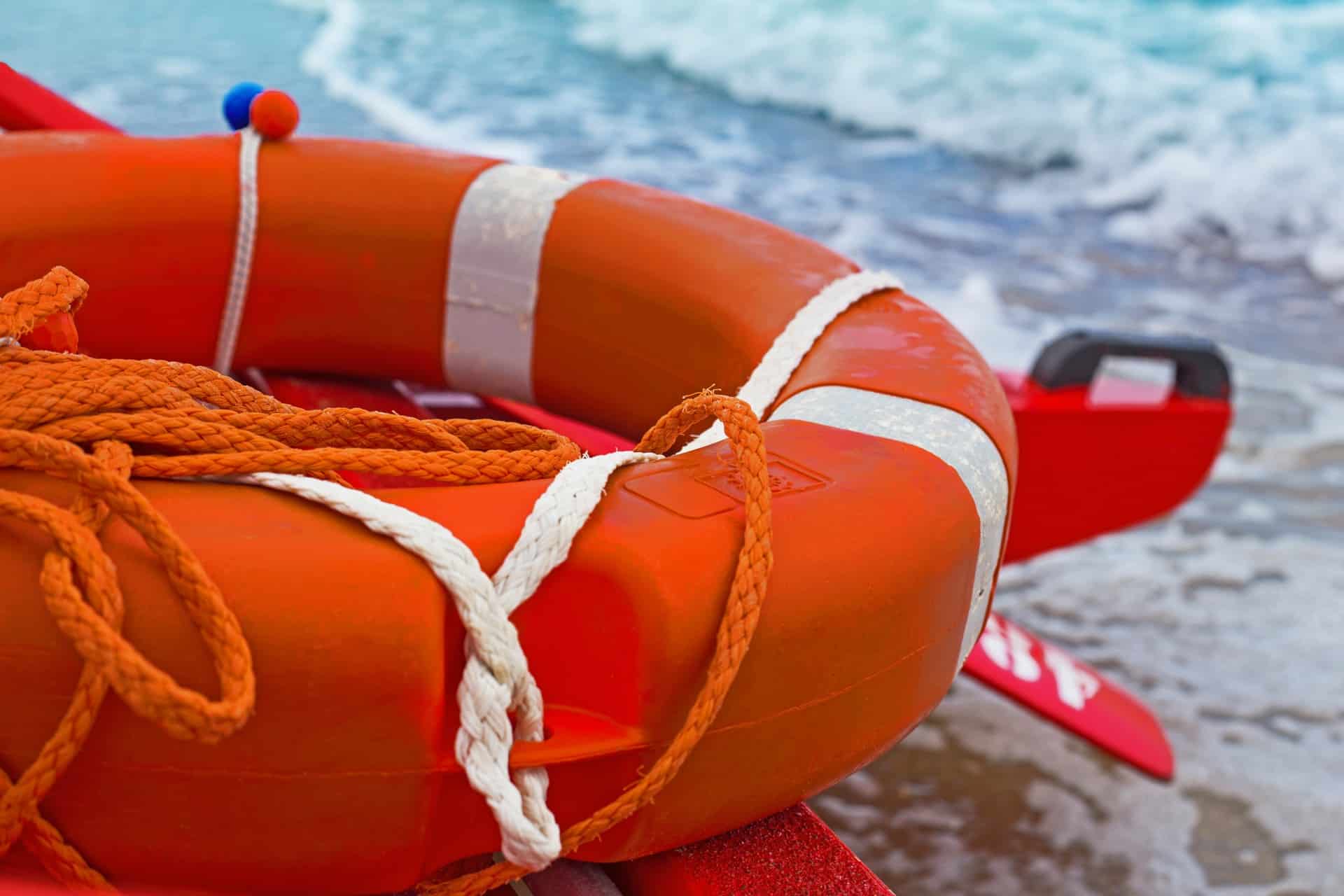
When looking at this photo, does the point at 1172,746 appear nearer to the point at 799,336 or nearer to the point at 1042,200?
the point at 799,336

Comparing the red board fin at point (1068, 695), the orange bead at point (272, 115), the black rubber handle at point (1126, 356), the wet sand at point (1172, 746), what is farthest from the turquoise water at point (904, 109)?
the orange bead at point (272, 115)

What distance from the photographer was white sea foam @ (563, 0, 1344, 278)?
14.0ft

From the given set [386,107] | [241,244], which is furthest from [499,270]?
[386,107]

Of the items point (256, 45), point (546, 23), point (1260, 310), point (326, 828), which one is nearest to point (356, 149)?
point (326, 828)

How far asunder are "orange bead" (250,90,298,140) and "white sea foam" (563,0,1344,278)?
310cm

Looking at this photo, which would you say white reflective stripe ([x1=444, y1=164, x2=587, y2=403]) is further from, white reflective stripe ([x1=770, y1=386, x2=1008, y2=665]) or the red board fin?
the red board fin

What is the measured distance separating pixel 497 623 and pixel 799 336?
49 cm

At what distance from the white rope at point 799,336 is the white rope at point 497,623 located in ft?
1.01

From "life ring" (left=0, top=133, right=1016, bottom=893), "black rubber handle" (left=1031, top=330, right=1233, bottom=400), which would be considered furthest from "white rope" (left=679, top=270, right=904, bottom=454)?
"black rubber handle" (left=1031, top=330, right=1233, bottom=400)

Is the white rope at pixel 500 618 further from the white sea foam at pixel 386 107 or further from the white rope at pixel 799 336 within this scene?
the white sea foam at pixel 386 107

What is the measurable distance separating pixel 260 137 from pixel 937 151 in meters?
3.69

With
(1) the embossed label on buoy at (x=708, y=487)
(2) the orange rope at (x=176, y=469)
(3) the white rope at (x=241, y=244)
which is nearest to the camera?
(2) the orange rope at (x=176, y=469)

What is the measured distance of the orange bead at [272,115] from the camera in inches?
56.2

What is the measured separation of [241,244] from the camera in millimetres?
1385
